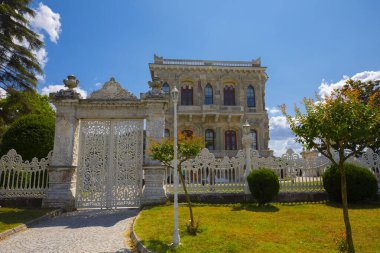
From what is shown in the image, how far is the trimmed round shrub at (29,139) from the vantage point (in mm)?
10445

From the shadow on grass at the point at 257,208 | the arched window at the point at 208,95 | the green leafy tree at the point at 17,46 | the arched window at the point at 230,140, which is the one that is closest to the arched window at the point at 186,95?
the arched window at the point at 208,95

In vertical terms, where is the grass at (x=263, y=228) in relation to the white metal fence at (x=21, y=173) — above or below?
below

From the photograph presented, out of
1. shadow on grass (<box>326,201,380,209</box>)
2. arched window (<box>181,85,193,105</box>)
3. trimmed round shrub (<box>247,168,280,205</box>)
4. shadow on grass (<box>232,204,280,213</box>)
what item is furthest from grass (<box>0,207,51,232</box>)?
arched window (<box>181,85,193,105</box>)

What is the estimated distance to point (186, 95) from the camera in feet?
96.6

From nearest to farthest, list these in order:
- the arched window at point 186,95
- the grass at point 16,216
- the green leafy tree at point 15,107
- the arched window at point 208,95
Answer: the grass at point 16,216 < the green leafy tree at point 15,107 < the arched window at point 186,95 < the arched window at point 208,95

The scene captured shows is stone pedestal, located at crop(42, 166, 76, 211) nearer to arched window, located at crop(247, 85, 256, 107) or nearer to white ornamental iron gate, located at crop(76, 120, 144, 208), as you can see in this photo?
white ornamental iron gate, located at crop(76, 120, 144, 208)

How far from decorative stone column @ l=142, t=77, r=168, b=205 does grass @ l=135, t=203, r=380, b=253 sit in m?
0.67

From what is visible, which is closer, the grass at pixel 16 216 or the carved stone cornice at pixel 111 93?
the grass at pixel 16 216

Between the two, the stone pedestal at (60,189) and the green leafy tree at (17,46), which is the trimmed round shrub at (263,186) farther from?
the green leafy tree at (17,46)

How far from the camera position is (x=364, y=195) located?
31.2ft

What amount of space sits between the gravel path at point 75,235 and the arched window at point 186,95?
21506 mm

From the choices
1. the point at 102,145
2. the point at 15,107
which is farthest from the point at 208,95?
the point at 102,145

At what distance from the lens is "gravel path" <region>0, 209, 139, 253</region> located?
5297mm

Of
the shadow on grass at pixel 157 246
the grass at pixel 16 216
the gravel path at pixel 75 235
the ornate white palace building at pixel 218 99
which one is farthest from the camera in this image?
the ornate white palace building at pixel 218 99
